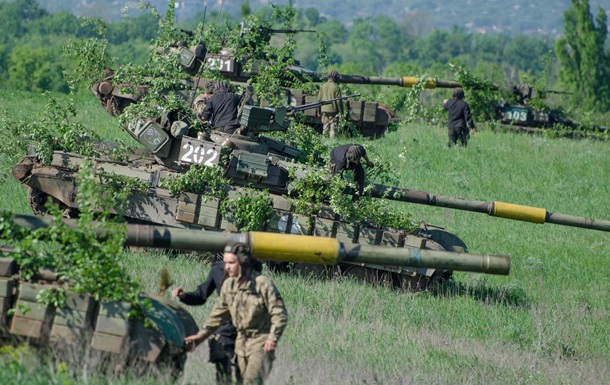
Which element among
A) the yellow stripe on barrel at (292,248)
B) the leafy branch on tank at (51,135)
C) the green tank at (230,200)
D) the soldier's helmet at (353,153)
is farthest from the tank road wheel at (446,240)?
the yellow stripe on barrel at (292,248)

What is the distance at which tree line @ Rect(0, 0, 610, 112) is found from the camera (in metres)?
63.4

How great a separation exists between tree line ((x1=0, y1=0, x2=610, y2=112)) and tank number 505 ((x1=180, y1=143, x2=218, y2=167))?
8.55 ft

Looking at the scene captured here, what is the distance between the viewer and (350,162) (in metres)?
17.6

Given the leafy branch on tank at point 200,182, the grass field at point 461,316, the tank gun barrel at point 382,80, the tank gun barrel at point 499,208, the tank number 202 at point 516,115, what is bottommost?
the grass field at point 461,316

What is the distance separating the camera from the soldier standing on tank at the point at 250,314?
34.8 feet

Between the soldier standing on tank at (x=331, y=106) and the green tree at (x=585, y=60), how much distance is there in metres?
53.1

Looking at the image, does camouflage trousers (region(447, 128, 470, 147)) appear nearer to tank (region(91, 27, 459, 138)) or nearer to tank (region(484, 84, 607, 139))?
tank (region(91, 27, 459, 138))

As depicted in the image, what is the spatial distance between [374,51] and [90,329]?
16799cm

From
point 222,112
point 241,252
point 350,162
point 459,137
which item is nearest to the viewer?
point 241,252

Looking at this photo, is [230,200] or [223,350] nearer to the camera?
[223,350]

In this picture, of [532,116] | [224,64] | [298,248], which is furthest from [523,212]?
[532,116]

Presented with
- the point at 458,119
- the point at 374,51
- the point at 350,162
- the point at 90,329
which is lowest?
the point at 90,329

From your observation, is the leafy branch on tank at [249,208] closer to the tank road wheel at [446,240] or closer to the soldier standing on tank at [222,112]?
the soldier standing on tank at [222,112]

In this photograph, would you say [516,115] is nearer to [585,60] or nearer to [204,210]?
[204,210]
